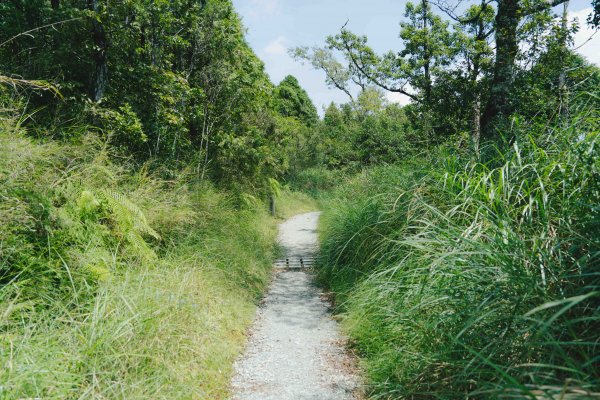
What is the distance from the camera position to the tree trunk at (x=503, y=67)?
6312mm

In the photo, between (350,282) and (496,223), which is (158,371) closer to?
(496,223)

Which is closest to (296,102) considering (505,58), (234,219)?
(234,219)

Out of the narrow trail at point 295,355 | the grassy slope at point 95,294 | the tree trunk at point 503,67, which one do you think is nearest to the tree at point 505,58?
the tree trunk at point 503,67

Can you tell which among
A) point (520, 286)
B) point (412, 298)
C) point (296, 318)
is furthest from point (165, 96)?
point (520, 286)

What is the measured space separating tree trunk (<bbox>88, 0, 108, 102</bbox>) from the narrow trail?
4736 mm

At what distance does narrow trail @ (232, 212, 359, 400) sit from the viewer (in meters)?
3.95

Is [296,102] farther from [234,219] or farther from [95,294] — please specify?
[95,294]

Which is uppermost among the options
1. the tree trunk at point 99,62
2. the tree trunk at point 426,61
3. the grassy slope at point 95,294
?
the tree trunk at point 426,61

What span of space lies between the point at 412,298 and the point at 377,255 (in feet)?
7.25

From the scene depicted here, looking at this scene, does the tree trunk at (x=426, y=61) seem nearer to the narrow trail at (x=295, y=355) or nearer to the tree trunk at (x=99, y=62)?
the narrow trail at (x=295, y=355)

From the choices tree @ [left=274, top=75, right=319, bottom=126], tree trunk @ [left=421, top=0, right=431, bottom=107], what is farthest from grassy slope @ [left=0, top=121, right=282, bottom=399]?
tree @ [left=274, top=75, right=319, bottom=126]

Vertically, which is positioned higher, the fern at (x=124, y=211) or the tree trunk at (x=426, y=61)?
the tree trunk at (x=426, y=61)

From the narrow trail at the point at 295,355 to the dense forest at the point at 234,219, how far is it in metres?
0.27

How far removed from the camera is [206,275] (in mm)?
5613
